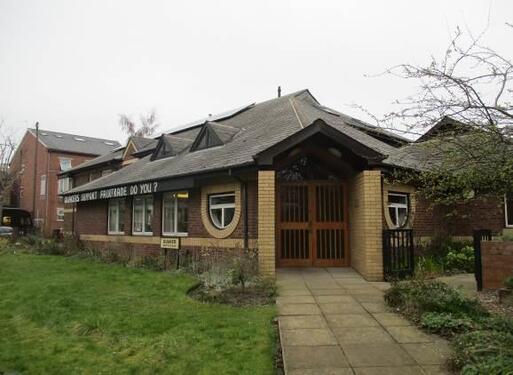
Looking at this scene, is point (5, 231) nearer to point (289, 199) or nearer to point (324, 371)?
point (289, 199)

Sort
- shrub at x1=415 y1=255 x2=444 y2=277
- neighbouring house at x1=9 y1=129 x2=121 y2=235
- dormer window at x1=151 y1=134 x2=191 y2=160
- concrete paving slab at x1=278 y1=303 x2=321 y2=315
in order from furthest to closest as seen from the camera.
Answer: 1. neighbouring house at x1=9 y1=129 x2=121 y2=235
2. dormer window at x1=151 y1=134 x2=191 y2=160
3. shrub at x1=415 y1=255 x2=444 y2=277
4. concrete paving slab at x1=278 y1=303 x2=321 y2=315

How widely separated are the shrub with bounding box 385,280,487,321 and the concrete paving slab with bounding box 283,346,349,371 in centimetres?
193

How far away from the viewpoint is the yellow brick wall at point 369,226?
9.53m

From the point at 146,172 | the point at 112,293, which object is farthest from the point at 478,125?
the point at 146,172

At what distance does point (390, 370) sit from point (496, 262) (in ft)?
16.2

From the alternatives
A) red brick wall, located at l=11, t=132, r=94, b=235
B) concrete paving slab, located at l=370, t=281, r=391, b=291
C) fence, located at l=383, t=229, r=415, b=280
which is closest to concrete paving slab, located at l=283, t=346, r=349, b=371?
concrete paving slab, located at l=370, t=281, r=391, b=291

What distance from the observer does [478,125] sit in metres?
4.62

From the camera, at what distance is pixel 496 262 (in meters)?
7.93

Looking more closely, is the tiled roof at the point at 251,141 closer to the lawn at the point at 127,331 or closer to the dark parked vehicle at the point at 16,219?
the lawn at the point at 127,331

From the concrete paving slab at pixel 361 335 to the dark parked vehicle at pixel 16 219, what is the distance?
31929mm

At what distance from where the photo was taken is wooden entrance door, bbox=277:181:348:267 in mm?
10898

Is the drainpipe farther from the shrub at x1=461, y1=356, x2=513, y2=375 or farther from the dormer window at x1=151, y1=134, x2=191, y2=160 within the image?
the shrub at x1=461, y1=356, x2=513, y2=375

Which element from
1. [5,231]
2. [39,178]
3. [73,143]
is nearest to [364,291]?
[5,231]

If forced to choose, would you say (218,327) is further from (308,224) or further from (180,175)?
(180,175)
